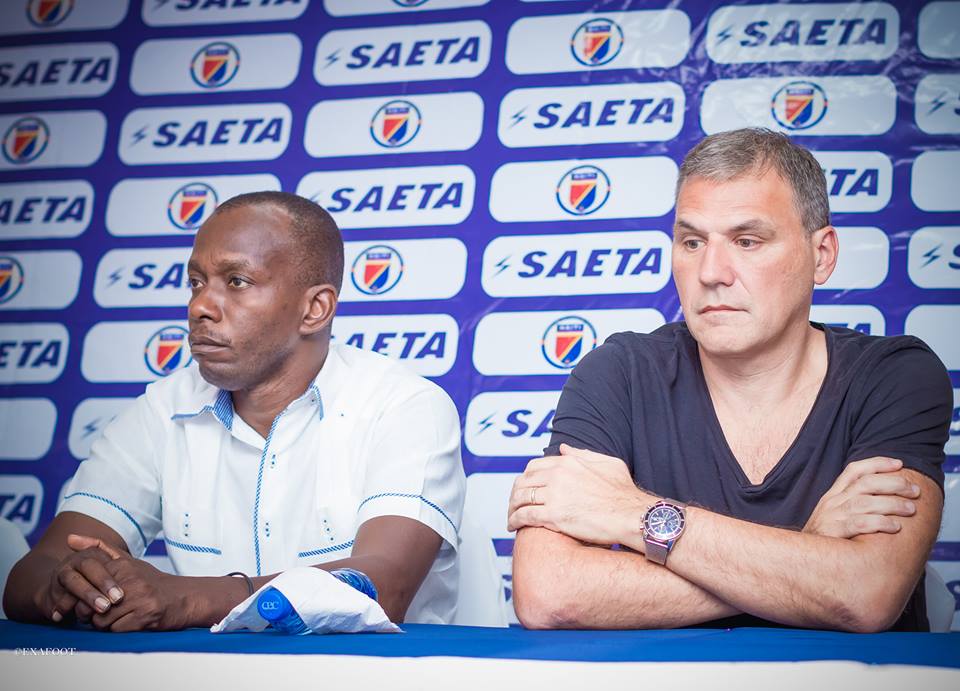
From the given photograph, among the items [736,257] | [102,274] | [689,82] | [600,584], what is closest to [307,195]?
[102,274]

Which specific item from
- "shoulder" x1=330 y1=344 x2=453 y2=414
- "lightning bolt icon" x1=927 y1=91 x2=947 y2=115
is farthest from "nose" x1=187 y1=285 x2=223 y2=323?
"lightning bolt icon" x1=927 y1=91 x2=947 y2=115

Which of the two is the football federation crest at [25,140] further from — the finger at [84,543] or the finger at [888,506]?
the finger at [888,506]

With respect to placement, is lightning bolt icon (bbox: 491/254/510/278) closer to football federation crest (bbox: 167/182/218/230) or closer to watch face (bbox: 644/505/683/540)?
football federation crest (bbox: 167/182/218/230)

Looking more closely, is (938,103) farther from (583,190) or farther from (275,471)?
(275,471)

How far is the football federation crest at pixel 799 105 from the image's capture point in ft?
8.98

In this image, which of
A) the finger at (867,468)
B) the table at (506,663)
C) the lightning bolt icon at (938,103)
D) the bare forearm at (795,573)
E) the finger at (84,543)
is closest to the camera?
the table at (506,663)

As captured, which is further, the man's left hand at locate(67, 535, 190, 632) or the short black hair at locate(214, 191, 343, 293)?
the short black hair at locate(214, 191, 343, 293)

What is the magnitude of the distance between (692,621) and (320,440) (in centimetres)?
88

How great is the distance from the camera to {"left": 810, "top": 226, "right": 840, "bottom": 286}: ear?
171 cm

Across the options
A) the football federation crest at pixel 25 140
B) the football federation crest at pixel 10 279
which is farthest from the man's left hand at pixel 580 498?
the football federation crest at pixel 25 140

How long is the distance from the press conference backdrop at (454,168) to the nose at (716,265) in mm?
1109

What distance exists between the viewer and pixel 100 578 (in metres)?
1.33

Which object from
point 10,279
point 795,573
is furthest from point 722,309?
point 10,279

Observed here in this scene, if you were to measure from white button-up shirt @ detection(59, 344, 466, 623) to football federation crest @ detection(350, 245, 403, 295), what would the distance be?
2.90ft
